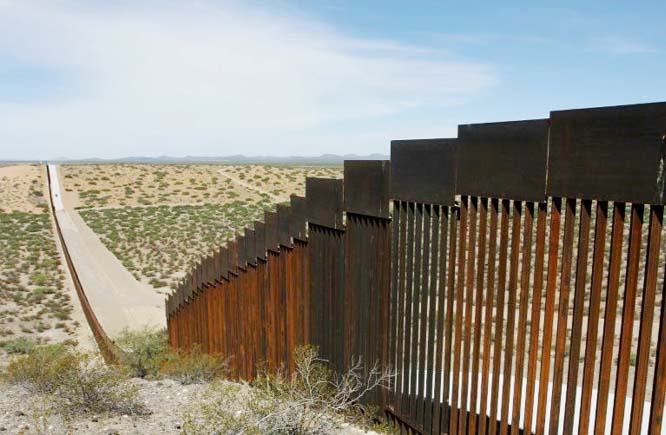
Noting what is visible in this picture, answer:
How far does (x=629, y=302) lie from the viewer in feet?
11.0

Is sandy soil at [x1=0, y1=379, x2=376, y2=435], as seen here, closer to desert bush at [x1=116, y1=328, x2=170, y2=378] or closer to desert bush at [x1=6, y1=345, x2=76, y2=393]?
desert bush at [x1=6, y1=345, x2=76, y2=393]

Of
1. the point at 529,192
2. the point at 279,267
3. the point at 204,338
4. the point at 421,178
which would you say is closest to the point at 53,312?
the point at 204,338

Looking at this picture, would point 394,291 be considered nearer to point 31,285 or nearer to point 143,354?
point 143,354

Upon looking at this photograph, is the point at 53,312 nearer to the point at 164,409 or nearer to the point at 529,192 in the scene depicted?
the point at 164,409

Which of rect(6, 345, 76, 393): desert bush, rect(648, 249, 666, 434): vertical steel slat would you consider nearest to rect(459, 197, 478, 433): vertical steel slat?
rect(648, 249, 666, 434): vertical steel slat

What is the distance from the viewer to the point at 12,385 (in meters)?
7.34

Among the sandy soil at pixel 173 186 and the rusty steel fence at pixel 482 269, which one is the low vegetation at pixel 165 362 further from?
the sandy soil at pixel 173 186

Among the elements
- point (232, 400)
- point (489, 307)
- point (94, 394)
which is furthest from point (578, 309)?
point (94, 394)

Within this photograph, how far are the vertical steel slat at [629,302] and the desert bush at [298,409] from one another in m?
2.62

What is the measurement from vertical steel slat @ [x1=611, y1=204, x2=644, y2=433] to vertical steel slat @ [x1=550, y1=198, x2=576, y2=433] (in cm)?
37

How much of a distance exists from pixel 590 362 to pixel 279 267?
5.07m

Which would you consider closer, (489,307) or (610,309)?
(610,309)

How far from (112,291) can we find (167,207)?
3029cm

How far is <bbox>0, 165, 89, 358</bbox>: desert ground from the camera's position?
639 inches
